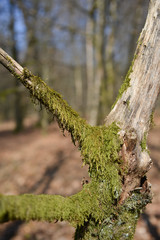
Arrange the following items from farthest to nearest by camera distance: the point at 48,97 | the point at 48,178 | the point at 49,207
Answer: the point at 48,178
the point at 48,97
the point at 49,207

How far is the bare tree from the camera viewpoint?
4.33 ft

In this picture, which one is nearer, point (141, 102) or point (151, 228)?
point (141, 102)

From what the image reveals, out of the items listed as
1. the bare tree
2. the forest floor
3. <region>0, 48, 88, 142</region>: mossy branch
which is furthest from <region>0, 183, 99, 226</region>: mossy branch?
the forest floor

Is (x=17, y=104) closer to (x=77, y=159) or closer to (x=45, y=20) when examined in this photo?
(x=45, y=20)

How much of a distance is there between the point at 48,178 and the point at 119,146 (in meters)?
4.79

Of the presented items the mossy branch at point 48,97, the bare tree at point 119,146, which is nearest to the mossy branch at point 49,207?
the bare tree at point 119,146

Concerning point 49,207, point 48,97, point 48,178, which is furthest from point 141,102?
point 48,178

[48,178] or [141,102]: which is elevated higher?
[48,178]

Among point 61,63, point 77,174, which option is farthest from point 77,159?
point 61,63

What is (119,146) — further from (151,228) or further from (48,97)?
(151,228)

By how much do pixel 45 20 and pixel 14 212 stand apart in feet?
27.6

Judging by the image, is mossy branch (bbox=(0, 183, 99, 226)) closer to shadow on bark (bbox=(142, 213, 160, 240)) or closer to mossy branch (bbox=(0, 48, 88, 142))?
mossy branch (bbox=(0, 48, 88, 142))

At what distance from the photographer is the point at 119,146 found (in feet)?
4.48

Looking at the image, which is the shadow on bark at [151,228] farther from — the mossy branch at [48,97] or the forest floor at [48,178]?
the mossy branch at [48,97]
